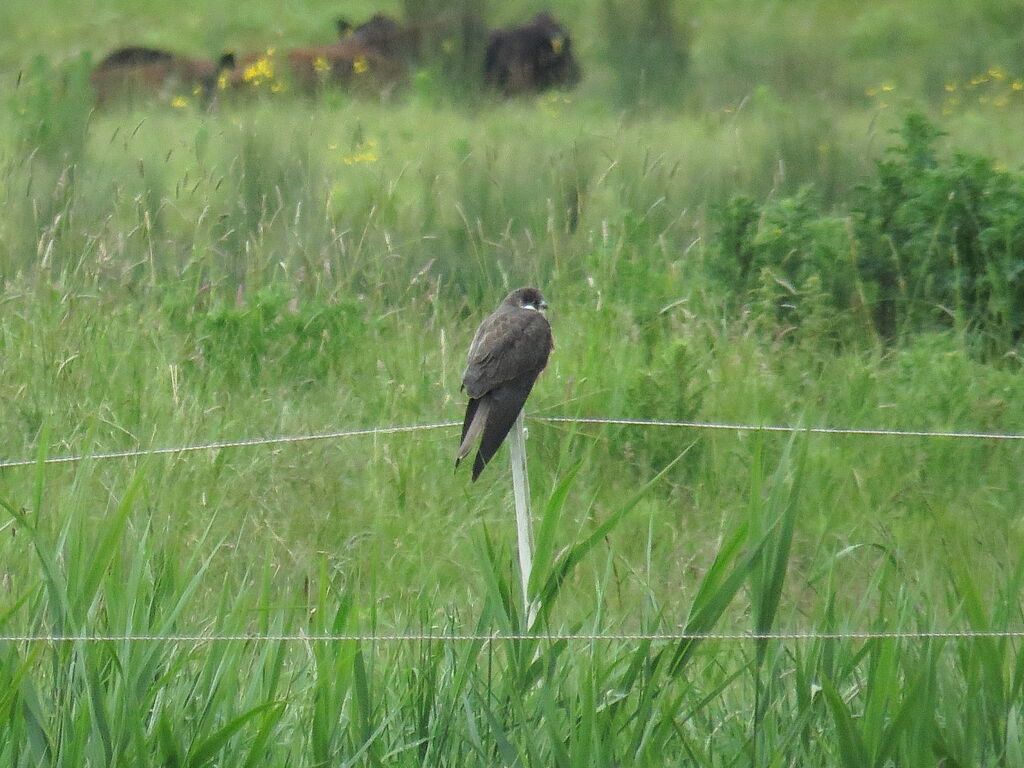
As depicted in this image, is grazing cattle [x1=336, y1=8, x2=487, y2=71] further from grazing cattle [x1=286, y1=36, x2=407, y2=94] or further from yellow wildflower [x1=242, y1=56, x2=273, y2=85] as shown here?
yellow wildflower [x1=242, y1=56, x2=273, y2=85]

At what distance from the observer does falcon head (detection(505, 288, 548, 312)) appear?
459cm

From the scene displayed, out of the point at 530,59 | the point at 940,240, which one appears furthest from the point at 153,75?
the point at 940,240

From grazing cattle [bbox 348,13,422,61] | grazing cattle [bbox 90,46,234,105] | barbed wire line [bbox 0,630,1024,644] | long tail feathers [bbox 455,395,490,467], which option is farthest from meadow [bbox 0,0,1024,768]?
grazing cattle [bbox 348,13,422,61]

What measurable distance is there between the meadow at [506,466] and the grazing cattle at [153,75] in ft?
11.1

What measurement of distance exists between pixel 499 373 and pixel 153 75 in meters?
13.1

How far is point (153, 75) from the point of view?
1579 cm

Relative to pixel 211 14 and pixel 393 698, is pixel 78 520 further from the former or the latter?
pixel 211 14

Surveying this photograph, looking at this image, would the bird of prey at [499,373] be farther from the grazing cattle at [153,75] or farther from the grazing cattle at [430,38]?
the grazing cattle at [153,75]

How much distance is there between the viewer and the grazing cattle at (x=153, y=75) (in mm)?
15062

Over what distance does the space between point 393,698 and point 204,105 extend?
1241 centimetres

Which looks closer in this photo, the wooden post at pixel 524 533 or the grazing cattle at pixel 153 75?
the wooden post at pixel 524 533

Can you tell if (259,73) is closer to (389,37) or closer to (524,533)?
(389,37)

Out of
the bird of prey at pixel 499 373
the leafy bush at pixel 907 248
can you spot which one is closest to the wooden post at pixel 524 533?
the bird of prey at pixel 499 373

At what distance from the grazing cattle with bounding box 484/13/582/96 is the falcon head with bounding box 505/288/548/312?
37.3 feet
